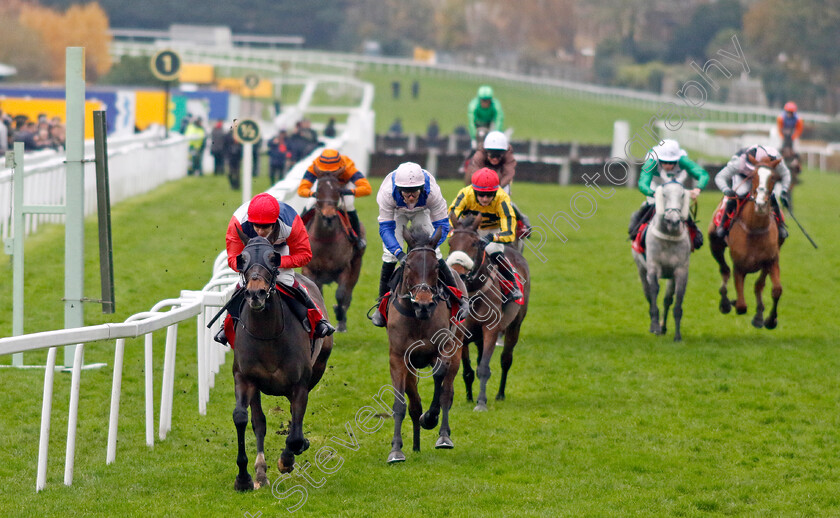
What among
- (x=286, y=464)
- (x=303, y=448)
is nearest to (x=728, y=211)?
(x=303, y=448)

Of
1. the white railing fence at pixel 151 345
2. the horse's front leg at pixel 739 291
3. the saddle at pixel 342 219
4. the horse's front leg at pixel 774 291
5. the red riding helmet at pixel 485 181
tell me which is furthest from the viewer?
the horse's front leg at pixel 739 291

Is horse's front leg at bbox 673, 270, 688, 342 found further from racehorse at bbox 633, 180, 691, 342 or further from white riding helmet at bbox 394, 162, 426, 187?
white riding helmet at bbox 394, 162, 426, 187

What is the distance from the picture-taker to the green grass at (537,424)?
6637mm

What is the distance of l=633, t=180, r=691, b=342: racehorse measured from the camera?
1152 centimetres

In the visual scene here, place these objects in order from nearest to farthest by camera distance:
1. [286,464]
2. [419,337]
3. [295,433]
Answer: [295,433]
[286,464]
[419,337]

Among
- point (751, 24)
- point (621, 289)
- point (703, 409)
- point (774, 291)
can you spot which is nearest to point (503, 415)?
point (703, 409)

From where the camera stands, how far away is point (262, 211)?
22.1 feet

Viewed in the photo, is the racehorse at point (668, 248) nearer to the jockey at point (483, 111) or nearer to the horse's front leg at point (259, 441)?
the jockey at point (483, 111)

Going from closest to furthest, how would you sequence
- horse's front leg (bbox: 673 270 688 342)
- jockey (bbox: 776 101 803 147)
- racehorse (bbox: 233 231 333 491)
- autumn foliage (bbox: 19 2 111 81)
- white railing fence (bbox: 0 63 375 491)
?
white railing fence (bbox: 0 63 375 491)
racehorse (bbox: 233 231 333 491)
horse's front leg (bbox: 673 270 688 342)
jockey (bbox: 776 101 803 147)
autumn foliage (bbox: 19 2 111 81)

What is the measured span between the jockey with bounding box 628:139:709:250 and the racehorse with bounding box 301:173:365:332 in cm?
281

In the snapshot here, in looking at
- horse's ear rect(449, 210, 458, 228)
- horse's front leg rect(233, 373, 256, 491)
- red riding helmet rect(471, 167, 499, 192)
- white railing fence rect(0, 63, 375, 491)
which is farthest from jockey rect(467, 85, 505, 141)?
horse's front leg rect(233, 373, 256, 491)

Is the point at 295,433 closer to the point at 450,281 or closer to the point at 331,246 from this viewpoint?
the point at 450,281

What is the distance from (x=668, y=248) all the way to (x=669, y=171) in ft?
2.41

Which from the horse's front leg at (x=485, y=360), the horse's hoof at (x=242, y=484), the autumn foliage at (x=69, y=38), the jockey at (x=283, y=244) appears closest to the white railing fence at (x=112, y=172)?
the horse's front leg at (x=485, y=360)
